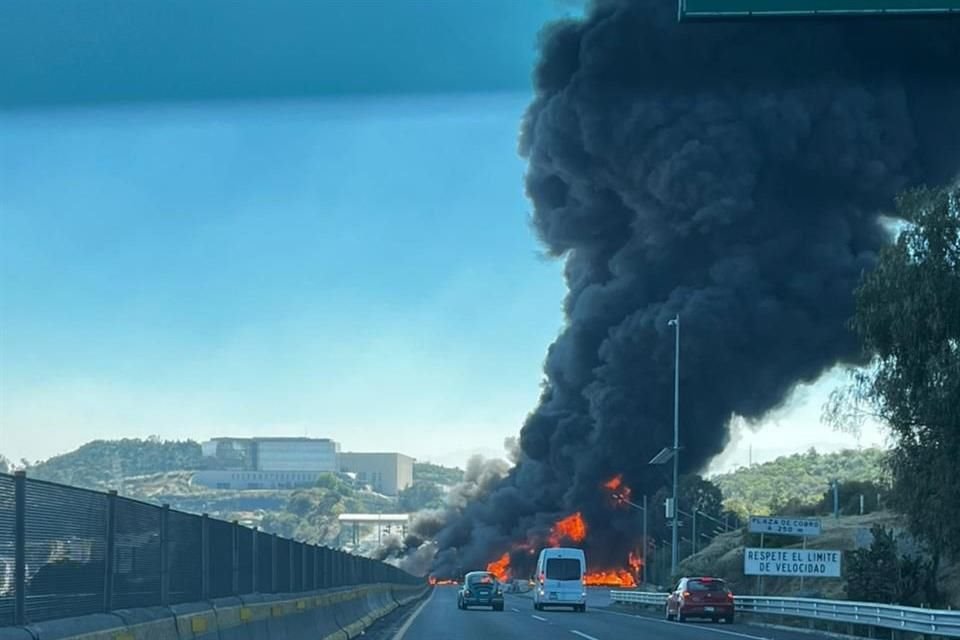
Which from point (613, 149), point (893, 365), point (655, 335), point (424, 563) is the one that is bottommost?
point (424, 563)

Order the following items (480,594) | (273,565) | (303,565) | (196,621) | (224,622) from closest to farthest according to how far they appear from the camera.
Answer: (196,621)
(224,622)
(273,565)
(303,565)
(480,594)

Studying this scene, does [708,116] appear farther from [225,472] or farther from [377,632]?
[225,472]

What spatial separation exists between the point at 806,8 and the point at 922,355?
1570 centimetres

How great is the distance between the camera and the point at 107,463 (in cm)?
16588

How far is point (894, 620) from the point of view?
2467 cm

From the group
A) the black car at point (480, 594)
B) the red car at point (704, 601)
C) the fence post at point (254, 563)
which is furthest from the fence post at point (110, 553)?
the black car at point (480, 594)

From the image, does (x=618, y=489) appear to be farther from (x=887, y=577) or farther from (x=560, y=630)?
(x=560, y=630)

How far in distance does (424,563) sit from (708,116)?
47.5 meters

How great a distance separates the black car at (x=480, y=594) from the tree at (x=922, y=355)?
17.6 meters

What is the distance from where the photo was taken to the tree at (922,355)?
2631cm

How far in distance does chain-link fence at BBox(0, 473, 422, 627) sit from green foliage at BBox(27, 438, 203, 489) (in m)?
106

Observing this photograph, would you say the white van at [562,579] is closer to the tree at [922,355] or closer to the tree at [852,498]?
the tree at [922,355]

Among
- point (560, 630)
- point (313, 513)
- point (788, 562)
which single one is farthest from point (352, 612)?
point (313, 513)

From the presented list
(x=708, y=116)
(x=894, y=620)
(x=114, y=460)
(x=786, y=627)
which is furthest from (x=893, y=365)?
(x=114, y=460)
